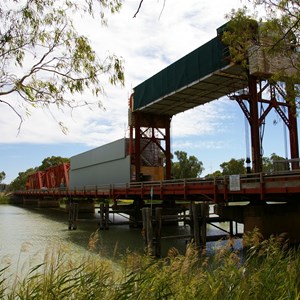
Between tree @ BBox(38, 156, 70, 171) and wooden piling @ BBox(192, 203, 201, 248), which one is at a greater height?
tree @ BBox(38, 156, 70, 171)

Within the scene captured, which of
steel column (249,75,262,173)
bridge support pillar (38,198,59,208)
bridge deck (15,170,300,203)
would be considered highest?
steel column (249,75,262,173)

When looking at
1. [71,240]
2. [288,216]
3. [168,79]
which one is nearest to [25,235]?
[71,240]

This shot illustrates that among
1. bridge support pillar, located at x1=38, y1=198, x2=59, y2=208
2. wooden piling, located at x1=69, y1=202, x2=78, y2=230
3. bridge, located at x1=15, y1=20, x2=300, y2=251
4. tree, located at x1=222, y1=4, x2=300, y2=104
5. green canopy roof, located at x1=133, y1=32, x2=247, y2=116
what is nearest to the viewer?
tree, located at x1=222, y1=4, x2=300, y2=104

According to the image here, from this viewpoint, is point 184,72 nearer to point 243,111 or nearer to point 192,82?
point 192,82

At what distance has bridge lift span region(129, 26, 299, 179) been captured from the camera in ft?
74.1

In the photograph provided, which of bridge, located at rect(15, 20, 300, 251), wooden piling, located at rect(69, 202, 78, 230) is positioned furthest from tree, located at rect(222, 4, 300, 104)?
wooden piling, located at rect(69, 202, 78, 230)

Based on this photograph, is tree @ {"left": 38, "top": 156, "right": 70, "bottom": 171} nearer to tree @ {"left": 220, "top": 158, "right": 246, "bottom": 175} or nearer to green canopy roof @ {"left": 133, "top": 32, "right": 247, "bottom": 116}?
tree @ {"left": 220, "top": 158, "right": 246, "bottom": 175}

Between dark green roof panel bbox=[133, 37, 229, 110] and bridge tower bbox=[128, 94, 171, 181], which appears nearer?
dark green roof panel bbox=[133, 37, 229, 110]

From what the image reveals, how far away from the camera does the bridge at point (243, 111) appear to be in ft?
59.2

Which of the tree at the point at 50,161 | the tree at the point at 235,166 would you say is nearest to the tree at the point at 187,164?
the tree at the point at 235,166

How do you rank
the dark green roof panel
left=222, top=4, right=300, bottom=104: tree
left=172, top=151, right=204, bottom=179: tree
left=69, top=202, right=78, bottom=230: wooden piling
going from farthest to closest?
1. left=172, top=151, right=204, bottom=179: tree
2. left=69, top=202, right=78, bottom=230: wooden piling
3. the dark green roof panel
4. left=222, top=4, right=300, bottom=104: tree

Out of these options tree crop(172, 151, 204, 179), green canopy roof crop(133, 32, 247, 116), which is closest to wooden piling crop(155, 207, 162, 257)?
green canopy roof crop(133, 32, 247, 116)

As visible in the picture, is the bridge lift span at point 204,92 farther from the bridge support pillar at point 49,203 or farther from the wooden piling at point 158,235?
the bridge support pillar at point 49,203

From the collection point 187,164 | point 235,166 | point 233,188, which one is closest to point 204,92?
point 233,188
